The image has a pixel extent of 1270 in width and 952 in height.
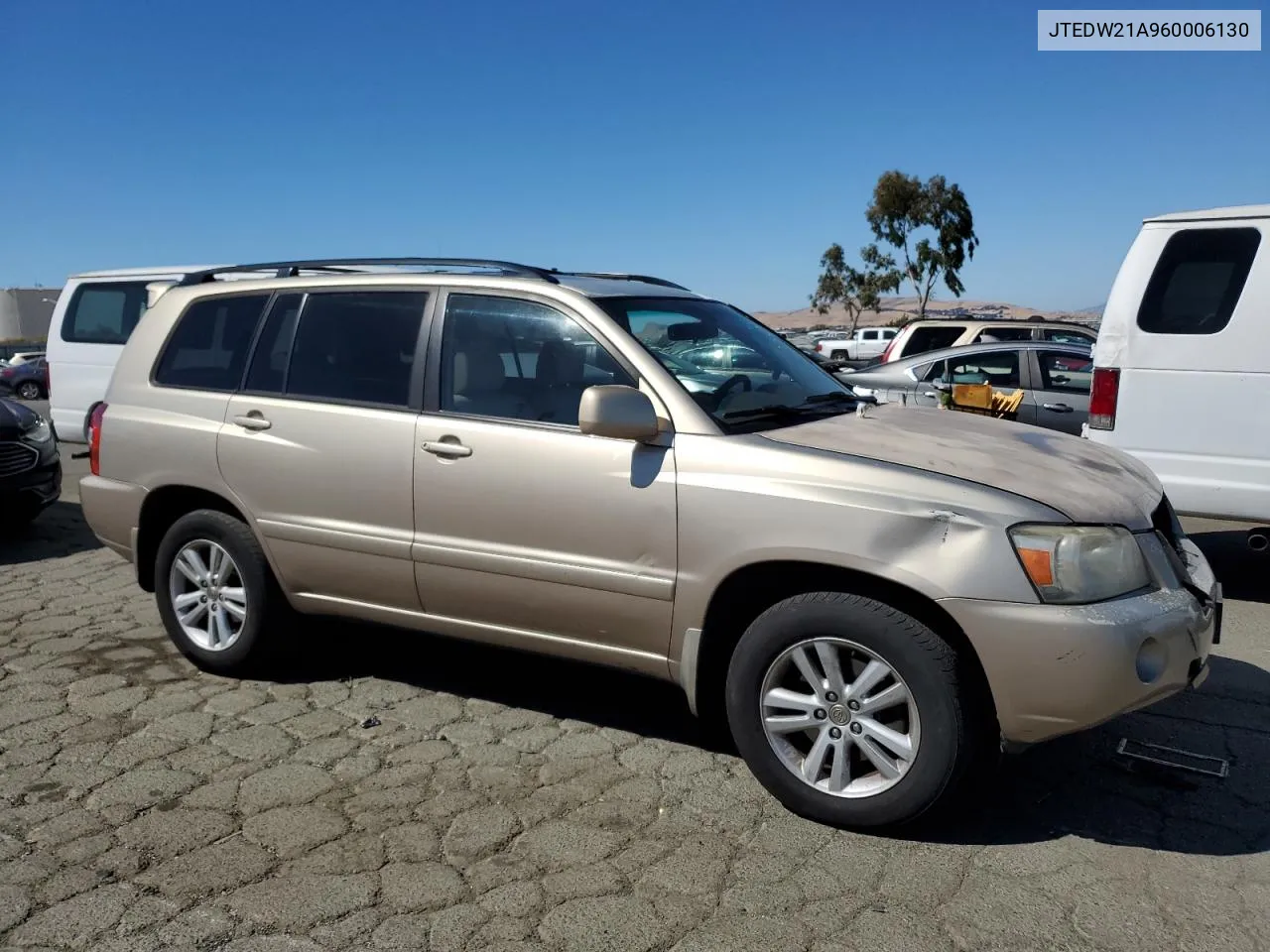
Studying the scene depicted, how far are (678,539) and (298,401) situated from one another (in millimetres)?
1900

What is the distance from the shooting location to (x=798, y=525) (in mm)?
3291

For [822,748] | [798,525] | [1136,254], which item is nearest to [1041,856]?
[822,748]

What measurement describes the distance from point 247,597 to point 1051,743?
3.35m

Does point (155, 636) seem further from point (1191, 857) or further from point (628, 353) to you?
point (1191, 857)

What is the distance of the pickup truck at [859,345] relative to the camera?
37.2m

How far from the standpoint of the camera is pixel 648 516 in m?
3.56

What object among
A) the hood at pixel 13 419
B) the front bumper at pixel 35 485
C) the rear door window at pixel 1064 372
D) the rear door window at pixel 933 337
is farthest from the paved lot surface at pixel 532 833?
the rear door window at pixel 933 337

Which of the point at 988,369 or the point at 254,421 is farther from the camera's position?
the point at 988,369

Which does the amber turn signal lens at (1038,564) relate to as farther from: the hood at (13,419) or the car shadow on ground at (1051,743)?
the hood at (13,419)

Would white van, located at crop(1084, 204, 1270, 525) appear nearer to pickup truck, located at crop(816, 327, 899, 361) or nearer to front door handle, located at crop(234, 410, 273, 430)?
front door handle, located at crop(234, 410, 273, 430)

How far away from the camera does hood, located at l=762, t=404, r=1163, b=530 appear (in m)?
3.25

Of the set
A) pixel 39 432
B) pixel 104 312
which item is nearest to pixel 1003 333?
pixel 104 312

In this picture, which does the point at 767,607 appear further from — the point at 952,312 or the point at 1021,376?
the point at 952,312

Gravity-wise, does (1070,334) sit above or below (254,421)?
above
